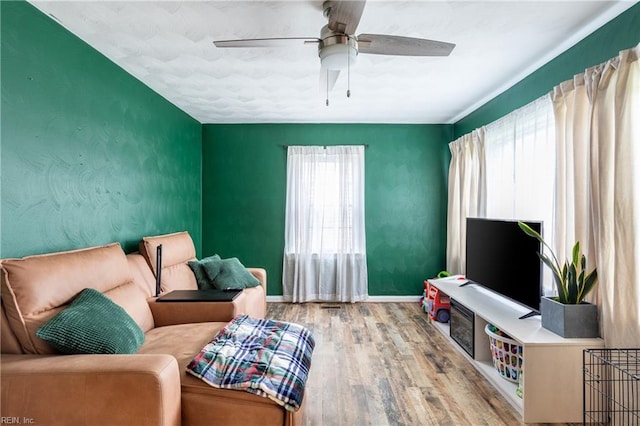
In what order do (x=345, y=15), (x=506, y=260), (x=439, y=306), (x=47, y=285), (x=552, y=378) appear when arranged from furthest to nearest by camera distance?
(x=439, y=306)
(x=506, y=260)
(x=552, y=378)
(x=47, y=285)
(x=345, y=15)

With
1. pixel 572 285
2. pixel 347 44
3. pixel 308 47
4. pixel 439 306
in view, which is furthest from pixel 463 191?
pixel 347 44

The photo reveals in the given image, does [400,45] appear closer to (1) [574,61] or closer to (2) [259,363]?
(1) [574,61]

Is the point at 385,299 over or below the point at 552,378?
below

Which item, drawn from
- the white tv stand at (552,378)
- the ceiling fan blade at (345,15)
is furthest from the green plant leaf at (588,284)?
the ceiling fan blade at (345,15)

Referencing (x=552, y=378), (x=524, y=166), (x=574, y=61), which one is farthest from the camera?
(x=524, y=166)

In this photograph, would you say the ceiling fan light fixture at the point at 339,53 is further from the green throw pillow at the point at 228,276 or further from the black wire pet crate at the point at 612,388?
the green throw pillow at the point at 228,276

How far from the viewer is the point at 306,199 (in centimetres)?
486

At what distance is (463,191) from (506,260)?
1532 millimetres

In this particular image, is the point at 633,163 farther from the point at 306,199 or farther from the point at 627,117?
the point at 306,199

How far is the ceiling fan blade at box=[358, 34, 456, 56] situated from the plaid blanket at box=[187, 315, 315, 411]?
1842 mm

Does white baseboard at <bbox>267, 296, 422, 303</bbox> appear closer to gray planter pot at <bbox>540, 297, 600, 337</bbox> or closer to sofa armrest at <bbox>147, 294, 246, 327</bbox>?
sofa armrest at <bbox>147, 294, 246, 327</bbox>

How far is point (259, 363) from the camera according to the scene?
184cm

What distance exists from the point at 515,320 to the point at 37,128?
342cm

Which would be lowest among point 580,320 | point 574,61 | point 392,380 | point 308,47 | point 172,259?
point 392,380
